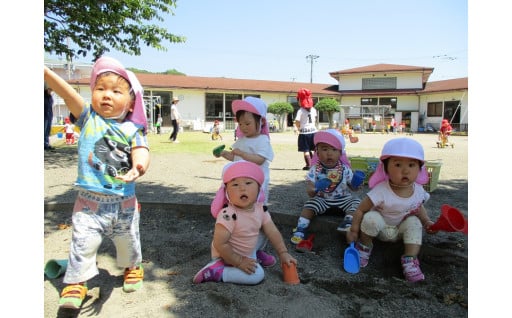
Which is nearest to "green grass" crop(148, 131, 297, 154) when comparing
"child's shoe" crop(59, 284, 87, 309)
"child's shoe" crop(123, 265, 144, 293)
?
"child's shoe" crop(123, 265, 144, 293)

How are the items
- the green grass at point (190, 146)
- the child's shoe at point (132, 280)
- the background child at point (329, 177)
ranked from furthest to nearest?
1. the green grass at point (190, 146)
2. the background child at point (329, 177)
3. the child's shoe at point (132, 280)

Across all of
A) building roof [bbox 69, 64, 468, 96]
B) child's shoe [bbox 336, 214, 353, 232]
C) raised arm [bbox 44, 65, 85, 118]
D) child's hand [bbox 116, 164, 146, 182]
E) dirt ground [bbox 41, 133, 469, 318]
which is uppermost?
building roof [bbox 69, 64, 468, 96]

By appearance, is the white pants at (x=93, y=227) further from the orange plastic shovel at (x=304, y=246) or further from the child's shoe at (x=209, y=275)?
the orange plastic shovel at (x=304, y=246)

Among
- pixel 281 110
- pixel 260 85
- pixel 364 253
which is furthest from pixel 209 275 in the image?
pixel 260 85

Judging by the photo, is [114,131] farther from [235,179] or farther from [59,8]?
[59,8]

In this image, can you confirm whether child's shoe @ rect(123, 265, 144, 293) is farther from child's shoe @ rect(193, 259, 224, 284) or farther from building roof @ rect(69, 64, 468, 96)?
building roof @ rect(69, 64, 468, 96)

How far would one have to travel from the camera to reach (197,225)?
4.29 m

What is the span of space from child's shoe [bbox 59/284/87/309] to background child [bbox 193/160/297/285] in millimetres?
784

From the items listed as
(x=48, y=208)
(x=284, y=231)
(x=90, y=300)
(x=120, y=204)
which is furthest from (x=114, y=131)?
(x=48, y=208)

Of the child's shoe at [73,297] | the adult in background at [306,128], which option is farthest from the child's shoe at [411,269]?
the adult in background at [306,128]

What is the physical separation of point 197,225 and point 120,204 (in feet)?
5.80

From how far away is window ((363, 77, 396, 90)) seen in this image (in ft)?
120

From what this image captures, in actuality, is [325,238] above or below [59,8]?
below

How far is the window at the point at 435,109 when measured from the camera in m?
33.3
